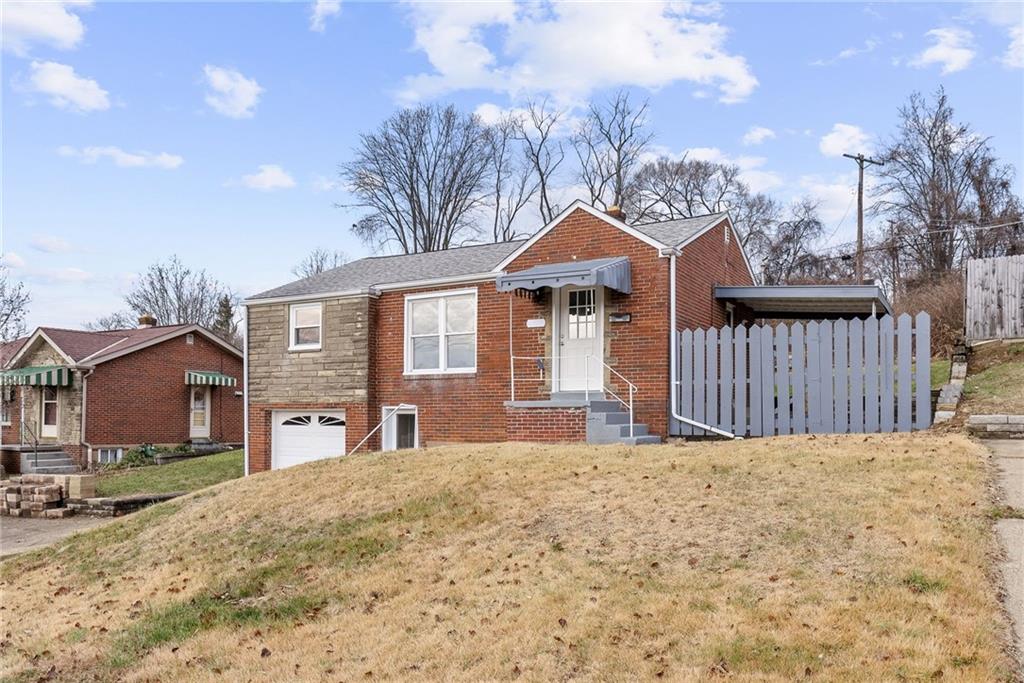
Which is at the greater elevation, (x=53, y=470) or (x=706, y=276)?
(x=706, y=276)

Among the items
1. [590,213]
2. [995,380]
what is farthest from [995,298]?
[590,213]

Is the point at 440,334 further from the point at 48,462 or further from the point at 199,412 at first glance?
the point at 48,462

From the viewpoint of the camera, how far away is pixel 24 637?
735 cm

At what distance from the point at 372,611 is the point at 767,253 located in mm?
35309

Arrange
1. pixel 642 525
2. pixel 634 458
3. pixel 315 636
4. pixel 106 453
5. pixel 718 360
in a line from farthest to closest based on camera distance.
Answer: pixel 106 453
pixel 718 360
pixel 634 458
pixel 642 525
pixel 315 636

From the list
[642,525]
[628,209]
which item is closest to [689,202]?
[628,209]

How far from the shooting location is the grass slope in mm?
18562

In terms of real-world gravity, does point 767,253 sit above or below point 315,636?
above

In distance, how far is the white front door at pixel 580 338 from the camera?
14.9 meters

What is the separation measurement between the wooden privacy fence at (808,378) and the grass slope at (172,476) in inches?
437

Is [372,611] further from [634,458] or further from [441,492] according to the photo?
[634,458]

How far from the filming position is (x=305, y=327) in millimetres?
18484

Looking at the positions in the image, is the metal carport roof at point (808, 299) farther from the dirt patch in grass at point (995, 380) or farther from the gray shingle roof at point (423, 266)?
the dirt patch in grass at point (995, 380)

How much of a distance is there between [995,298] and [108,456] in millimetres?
24798
